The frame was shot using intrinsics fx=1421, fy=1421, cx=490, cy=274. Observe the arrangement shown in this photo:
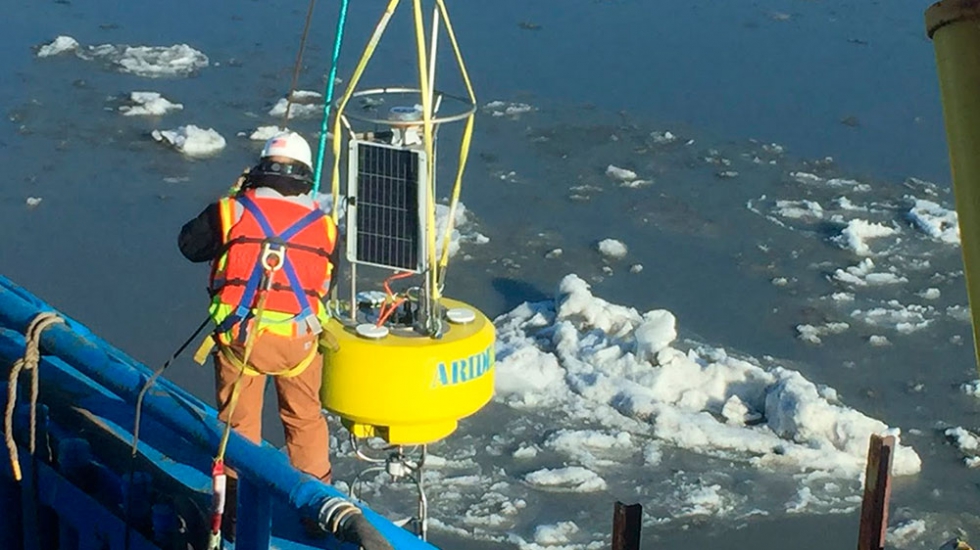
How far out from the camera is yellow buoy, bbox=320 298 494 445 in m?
3.57

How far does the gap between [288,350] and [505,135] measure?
5269 millimetres

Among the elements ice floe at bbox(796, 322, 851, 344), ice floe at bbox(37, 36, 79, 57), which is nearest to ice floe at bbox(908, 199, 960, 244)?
ice floe at bbox(796, 322, 851, 344)

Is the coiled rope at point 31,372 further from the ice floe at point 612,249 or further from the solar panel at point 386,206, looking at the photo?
the ice floe at point 612,249

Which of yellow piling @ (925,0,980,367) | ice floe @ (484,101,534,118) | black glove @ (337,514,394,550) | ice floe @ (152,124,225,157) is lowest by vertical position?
ice floe @ (152,124,225,157)

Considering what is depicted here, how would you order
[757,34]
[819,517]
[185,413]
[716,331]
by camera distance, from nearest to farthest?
[185,413] < [819,517] < [716,331] < [757,34]

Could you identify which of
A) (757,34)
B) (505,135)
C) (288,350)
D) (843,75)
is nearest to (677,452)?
(288,350)

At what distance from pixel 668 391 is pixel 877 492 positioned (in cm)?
147

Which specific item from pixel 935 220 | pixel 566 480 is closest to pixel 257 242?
pixel 566 480

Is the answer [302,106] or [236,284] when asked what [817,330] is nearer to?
[236,284]

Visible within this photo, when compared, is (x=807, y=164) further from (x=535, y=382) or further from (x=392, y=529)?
(x=392, y=529)

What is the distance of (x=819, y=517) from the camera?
5070mm

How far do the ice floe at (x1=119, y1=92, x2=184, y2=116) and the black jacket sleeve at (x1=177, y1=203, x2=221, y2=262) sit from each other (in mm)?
5572

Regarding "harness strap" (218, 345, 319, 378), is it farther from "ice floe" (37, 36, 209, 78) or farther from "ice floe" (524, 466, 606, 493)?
"ice floe" (37, 36, 209, 78)

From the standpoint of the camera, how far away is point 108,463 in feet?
10.3
